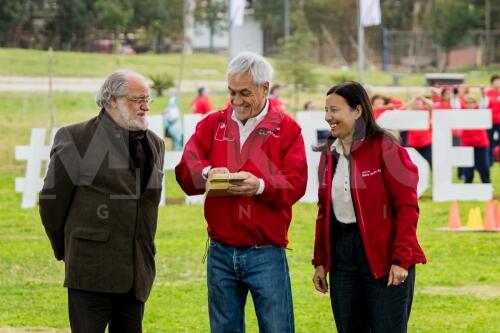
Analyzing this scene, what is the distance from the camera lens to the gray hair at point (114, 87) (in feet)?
22.9

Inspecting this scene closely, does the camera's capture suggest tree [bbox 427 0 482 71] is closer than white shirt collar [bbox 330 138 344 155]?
No

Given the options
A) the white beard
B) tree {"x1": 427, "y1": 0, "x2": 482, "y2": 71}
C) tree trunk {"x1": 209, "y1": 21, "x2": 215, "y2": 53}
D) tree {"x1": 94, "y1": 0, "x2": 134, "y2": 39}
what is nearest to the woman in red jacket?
the white beard

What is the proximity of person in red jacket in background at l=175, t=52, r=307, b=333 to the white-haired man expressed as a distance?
1.16 feet

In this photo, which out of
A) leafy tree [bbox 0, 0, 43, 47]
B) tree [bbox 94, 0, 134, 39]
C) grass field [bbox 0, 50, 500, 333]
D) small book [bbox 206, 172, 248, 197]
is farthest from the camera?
tree [bbox 94, 0, 134, 39]

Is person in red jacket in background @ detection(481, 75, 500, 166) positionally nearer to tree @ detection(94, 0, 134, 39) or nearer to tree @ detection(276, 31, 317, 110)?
tree @ detection(276, 31, 317, 110)

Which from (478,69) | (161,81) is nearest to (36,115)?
(161,81)

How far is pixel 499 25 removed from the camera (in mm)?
63594

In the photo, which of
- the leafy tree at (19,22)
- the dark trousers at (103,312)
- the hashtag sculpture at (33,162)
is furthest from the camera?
the leafy tree at (19,22)

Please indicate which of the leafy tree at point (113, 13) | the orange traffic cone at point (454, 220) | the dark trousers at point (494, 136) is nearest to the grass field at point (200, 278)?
the orange traffic cone at point (454, 220)

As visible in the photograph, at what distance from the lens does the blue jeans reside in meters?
7.07

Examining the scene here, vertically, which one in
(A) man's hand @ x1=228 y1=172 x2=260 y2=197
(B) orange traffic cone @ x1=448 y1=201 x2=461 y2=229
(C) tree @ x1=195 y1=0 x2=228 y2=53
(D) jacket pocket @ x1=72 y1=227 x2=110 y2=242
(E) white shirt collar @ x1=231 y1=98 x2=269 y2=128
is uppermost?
(C) tree @ x1=195 y1=0 x2=228 y2=53

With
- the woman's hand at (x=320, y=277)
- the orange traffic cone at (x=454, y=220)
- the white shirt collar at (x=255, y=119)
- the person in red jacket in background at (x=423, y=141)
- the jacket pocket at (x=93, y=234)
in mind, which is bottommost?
the orange traffic cone at (x=454, y=220)

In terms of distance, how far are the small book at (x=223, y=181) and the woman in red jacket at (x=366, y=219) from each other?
1.86 feet

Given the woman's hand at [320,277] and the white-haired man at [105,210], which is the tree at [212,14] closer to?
A: the woman's hand at [320,277]
